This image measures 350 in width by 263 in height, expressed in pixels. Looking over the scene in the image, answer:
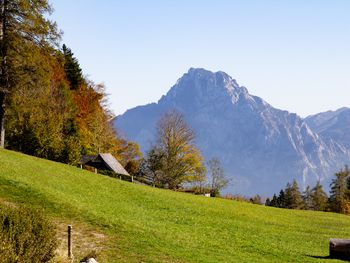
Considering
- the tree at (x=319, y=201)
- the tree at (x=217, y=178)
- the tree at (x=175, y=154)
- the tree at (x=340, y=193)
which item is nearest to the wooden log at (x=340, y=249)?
the tree at (x=175, y=154)

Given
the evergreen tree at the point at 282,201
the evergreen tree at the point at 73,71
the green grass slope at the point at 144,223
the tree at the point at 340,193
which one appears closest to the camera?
the green grass slope at the point at 144,223

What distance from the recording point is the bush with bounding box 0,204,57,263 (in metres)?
12.7

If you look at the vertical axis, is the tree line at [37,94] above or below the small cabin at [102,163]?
above

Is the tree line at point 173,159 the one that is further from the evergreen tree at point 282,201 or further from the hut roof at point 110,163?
the evergreen tree at point 282,201

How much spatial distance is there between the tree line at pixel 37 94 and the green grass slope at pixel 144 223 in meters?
7.37

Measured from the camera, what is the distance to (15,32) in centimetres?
4366

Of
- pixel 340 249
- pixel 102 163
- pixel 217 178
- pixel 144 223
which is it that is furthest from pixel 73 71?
pixel 340 249

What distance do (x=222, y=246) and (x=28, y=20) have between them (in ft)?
99.4

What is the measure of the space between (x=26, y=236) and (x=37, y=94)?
34.8m

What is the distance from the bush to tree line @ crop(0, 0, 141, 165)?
32.2 meters

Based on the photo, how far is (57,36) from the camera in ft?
150

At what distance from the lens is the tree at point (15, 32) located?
143 ft

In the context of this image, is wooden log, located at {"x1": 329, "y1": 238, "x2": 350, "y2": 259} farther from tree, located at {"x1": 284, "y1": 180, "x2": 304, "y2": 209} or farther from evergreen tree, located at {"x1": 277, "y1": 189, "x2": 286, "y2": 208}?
evergreen tree, located at {"x1": 277, "y1": 189, "x2": 286, "y2": 208}

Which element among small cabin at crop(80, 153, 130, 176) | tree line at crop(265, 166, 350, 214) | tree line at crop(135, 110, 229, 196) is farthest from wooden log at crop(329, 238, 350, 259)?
tree line at crop(265, 166, 350, 214)
